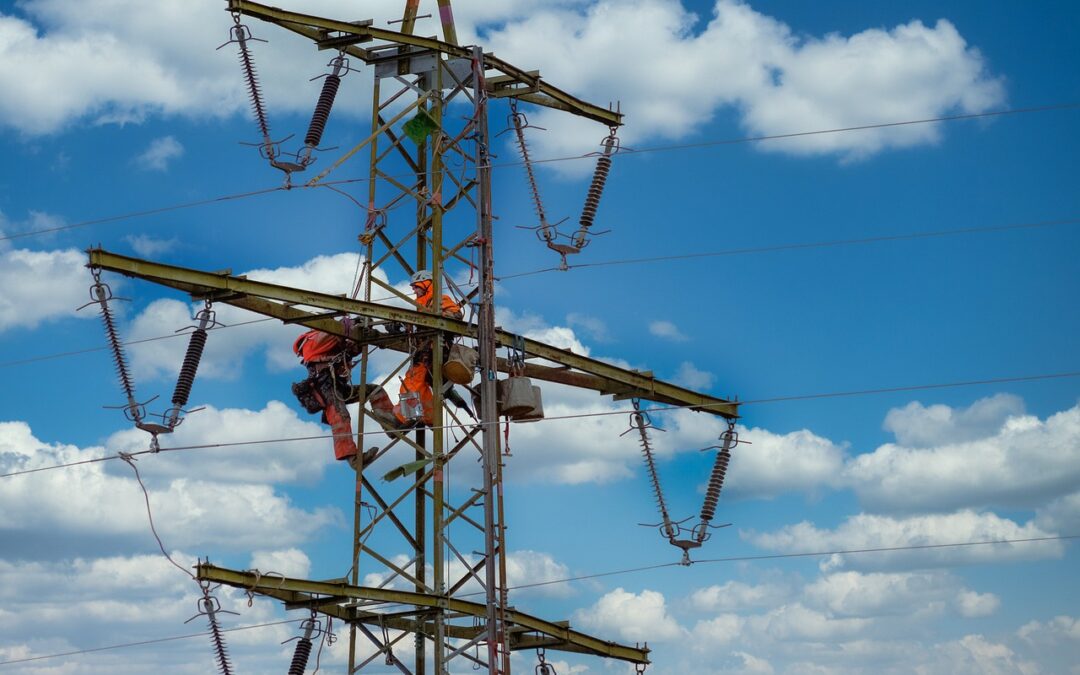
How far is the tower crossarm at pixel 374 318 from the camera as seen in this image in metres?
23.7

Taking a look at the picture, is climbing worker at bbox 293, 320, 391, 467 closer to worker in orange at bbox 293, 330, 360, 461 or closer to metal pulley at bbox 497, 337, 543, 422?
worker in orange at bbox 293, 330, 360, 461

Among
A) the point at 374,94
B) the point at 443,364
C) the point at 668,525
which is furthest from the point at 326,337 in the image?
the point at 668,525

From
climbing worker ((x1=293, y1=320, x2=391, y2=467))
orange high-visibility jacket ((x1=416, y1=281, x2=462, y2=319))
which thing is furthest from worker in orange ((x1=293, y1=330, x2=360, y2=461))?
orange high-visibility jacket ((x1=416, y1=281, x2=462, y2=319))

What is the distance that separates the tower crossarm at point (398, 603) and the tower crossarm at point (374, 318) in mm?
3593

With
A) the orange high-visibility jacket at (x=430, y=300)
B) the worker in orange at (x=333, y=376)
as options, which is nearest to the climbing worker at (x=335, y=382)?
the worker in orange at (x=333, y=376)

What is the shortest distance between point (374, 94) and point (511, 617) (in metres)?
7.95

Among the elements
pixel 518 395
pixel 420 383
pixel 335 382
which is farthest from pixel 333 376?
pixel 518 395

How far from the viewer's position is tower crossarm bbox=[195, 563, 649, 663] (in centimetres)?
2375

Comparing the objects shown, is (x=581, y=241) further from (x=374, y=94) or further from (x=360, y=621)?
(x=360, y=621)

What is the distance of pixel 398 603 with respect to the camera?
2542cm

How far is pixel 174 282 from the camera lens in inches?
939

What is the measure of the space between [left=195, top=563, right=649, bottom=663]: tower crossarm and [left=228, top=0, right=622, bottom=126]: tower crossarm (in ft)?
25.5

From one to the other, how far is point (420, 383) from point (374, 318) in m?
1.36

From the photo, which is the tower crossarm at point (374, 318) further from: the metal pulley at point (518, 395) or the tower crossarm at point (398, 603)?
the tower crossarm at point (398, 603)
